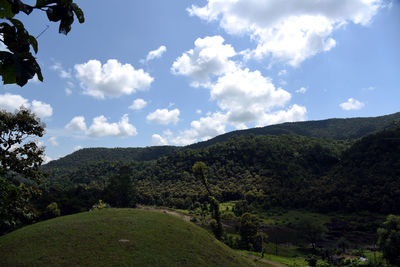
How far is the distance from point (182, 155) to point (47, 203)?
399 ft

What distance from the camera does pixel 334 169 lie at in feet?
468

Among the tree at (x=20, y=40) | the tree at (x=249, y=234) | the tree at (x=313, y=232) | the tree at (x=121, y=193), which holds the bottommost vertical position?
A: the tree at (x=313, y=232)

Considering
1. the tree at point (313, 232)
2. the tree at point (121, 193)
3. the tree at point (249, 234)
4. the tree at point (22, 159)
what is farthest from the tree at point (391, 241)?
the tree at point (121, 193)

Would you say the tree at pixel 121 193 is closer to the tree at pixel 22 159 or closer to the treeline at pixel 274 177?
the treeline at pixel 274 177

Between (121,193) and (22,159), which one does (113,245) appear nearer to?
(22,159)

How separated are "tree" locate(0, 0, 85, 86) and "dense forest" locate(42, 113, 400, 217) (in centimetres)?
8561

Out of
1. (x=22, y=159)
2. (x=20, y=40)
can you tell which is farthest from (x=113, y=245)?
(x=20, y=40)

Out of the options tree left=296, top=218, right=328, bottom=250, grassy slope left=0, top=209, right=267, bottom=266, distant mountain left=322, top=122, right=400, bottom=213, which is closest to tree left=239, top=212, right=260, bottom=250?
tree left=296, top=218, right=328, bottom=250

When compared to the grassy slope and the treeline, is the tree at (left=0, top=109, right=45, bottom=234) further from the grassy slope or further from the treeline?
the treeline

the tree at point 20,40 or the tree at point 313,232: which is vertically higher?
the tree at point 20,40

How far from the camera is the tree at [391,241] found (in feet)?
141

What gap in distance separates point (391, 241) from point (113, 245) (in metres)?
→ 49.0

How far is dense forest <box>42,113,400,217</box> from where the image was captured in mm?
98375

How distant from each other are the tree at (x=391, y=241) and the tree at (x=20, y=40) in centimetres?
5880
